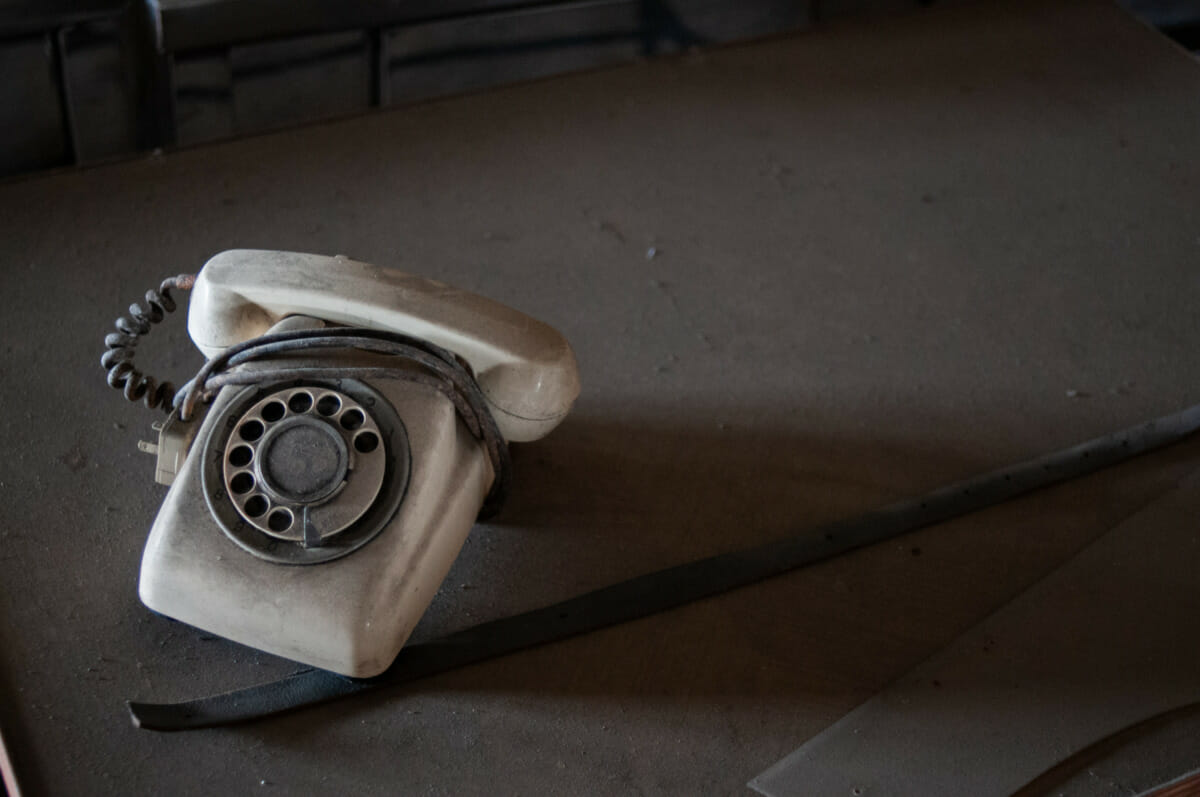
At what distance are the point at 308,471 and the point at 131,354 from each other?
0.97ft

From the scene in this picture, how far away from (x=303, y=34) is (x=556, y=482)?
0.90 meters

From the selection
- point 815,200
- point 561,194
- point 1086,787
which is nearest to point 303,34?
point 561,194

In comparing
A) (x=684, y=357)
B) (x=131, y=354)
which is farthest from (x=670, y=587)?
A: (x=131, y=354)

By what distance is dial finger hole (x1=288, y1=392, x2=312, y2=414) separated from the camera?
3.27 ft

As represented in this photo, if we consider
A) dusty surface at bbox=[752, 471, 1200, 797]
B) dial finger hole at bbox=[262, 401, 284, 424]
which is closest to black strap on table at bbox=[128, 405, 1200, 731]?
dusty surface at bbox=[752, 471, 1200, 797]

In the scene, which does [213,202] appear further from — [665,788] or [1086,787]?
[1086,787]

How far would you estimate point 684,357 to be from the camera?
139cm

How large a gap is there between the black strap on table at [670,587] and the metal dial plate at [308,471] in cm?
14

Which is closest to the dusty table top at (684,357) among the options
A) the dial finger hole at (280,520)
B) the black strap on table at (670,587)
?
the black strap on table at (670,587)

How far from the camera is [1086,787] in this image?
1010mm

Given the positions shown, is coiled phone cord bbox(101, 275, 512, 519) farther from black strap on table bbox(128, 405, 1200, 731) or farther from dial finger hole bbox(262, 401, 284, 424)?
black strap on table bbox(128, 405, 1200, 731)

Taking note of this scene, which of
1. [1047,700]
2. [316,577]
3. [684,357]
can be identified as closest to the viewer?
[316,577]

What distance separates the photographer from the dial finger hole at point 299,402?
998mm

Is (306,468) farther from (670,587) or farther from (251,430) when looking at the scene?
(670,587)
